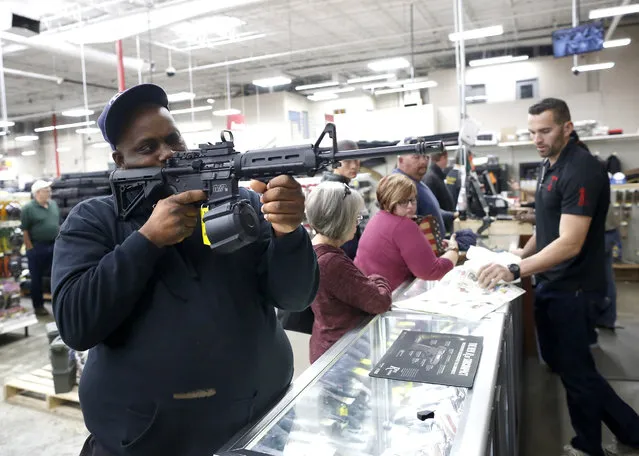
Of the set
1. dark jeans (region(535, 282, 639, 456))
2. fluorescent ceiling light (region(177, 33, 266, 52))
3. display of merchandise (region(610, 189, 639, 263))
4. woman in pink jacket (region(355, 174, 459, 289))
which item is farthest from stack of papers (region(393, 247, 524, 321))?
fluorescent ceiling light (region(177, 33, 266, 52))

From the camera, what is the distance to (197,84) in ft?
48.8

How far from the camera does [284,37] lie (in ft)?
34.1

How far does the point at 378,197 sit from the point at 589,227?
1.01 metres

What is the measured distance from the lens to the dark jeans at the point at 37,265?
20.6 feet

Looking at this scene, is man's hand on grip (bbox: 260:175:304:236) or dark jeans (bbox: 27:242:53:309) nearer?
man's hand on grip (bbox: 260:175:304:236)

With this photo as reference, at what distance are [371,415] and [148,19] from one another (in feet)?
21.5

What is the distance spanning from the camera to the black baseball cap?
49.3 inches

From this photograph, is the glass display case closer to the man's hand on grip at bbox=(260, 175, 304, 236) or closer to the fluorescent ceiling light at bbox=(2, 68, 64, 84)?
the man's hand on grip at bbox=(260, 175, 304, 236)

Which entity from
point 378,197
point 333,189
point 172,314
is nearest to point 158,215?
point 172,314

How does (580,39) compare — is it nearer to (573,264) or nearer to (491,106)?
(491,106)

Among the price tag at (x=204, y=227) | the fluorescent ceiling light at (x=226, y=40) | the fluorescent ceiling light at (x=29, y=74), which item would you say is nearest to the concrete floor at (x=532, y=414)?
the price tag at (x=204, y=227)

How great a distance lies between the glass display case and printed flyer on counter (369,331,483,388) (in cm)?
2

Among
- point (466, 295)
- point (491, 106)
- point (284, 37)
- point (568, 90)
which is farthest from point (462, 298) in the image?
point (568, 90)

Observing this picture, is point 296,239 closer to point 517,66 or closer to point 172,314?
point 172,314
